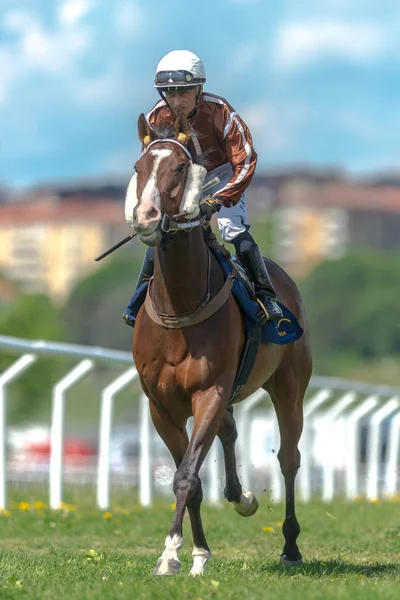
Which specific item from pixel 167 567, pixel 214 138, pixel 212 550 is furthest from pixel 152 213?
pixel 212 550

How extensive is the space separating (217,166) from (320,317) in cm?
13740

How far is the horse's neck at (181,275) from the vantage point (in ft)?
25.3

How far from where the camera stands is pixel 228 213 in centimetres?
845

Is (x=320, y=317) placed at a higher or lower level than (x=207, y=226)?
higher

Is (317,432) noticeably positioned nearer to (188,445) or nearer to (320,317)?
(188,445)

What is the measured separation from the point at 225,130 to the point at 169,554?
229 cm

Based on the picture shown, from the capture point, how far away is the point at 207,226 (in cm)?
801

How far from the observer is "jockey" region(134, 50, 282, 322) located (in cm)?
789

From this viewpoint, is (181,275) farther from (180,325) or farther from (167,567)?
Result: (167,567)

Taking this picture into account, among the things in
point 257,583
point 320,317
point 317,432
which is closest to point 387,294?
point 320,317

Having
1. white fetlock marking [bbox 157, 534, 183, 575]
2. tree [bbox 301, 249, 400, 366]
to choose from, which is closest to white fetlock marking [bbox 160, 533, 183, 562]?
white fetlock marking [bbox 157, 534, 183, 575]

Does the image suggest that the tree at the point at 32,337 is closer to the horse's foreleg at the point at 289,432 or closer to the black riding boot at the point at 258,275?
the horse's foreleg at the point at 289,432

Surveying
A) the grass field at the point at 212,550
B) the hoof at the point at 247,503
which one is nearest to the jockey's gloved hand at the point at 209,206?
the grass field at the point at 212,550

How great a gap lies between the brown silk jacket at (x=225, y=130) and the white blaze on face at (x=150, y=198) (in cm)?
64
